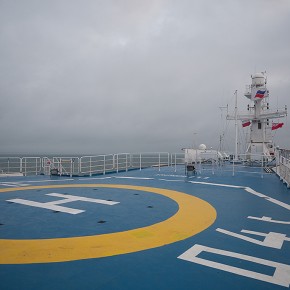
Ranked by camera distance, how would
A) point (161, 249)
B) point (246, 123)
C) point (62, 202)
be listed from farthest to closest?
point (246, 123)
point (62, 202)
point (161, 249)

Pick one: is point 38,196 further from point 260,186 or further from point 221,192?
point 260,186

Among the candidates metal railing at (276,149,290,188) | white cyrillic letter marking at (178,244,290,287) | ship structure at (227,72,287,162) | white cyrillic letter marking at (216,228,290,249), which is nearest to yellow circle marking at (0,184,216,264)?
white cyrillic letter marking at (178,244,290,287)

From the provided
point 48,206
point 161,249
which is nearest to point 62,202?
point 48,206

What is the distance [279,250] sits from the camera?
3.90 m

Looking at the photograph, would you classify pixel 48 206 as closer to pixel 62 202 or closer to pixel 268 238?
pixel 62 202

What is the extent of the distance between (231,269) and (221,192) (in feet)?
19.3

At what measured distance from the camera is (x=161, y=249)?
3.95 metres

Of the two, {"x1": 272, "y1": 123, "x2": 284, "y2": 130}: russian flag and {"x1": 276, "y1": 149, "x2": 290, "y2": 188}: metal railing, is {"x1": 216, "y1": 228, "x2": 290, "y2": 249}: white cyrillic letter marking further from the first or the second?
{"x1": 272, "y1": 123, "x2": 284, "y2": 130}: russian flag

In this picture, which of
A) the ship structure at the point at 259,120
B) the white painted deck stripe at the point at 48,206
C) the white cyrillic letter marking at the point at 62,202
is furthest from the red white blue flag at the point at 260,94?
the white painted deck stripe at the point at 48,206

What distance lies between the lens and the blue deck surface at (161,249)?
3000 millimetres

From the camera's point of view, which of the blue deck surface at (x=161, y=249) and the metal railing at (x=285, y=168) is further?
the metal railing at (x=285, y=168)

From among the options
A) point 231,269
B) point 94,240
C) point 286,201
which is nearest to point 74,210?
point 94,240

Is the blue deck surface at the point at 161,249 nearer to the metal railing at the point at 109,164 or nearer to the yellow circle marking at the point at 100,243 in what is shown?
the yellow circle marking at the point at 100,243

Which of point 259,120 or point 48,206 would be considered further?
point 259,120
